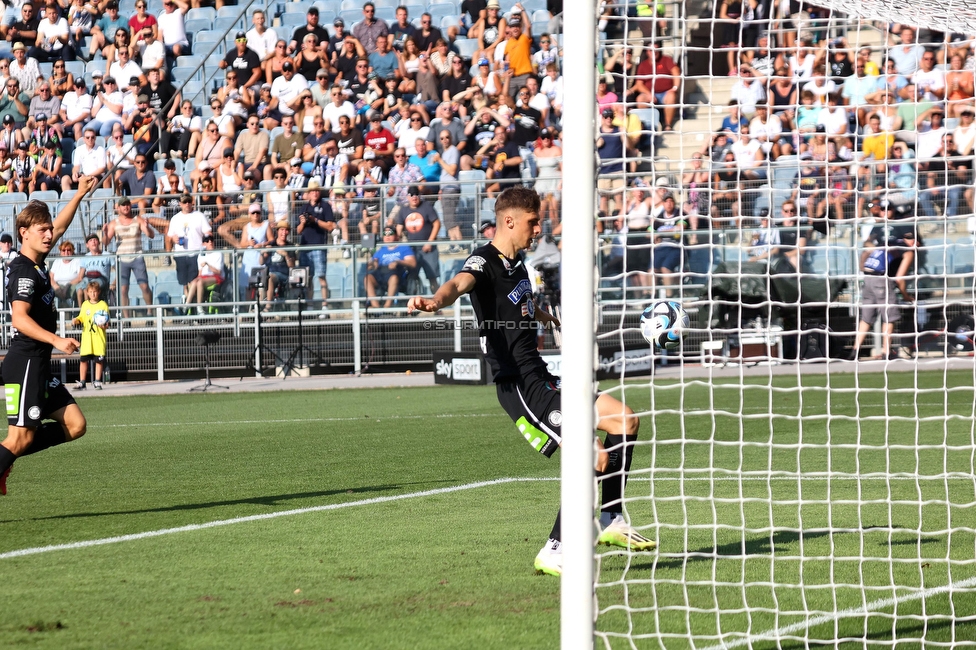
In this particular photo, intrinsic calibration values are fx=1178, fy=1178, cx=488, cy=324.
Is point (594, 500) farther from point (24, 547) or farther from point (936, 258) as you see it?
point (936, 258)

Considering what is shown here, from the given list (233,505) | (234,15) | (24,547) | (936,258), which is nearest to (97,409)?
(233,505)

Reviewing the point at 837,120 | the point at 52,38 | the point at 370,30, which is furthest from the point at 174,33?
the point at 837,120

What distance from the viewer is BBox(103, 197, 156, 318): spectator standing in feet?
70.2

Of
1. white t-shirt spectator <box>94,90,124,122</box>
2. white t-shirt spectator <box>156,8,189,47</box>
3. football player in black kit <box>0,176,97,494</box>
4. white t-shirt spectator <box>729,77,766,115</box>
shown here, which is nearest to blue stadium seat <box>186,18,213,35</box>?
white t-shirt spectator <box>156,8,189,47</box>

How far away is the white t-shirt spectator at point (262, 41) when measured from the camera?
998 inches

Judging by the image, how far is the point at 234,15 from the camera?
27.0 m

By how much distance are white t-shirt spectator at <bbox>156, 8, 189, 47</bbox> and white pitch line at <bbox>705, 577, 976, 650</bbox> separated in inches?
964

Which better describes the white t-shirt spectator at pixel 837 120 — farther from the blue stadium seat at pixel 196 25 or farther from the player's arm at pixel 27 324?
the blue stadium seat at pixel 196 25

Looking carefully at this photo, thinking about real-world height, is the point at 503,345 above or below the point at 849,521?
above

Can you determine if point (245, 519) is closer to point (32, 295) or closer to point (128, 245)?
point (32, 295)

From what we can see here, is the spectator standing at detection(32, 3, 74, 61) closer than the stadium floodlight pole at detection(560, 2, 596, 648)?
No

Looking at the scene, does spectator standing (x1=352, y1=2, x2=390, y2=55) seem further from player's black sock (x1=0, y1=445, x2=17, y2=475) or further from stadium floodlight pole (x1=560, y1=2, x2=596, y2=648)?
stadium floodlight pole (x1=560, y1=2, x2=596, y2=648)

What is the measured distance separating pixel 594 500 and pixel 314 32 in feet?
74.2

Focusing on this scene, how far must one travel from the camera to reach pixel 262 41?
25.6 meters
